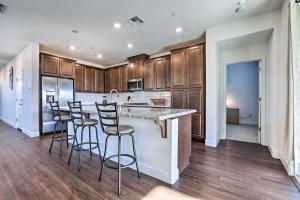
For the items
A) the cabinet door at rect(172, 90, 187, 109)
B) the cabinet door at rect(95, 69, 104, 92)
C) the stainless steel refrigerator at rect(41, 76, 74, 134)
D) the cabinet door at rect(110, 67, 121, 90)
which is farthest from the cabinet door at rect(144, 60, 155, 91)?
the stainless steel refrigerator at rect(41, 76, 74, 134)

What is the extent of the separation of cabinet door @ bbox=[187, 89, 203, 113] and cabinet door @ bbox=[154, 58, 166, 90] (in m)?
1.19

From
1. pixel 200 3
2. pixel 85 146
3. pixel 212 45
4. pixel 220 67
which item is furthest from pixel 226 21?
pixel 85 146

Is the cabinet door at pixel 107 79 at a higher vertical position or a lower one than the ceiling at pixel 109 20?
lower

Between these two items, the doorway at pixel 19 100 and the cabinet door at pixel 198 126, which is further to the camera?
the doorway at pixel 19 100

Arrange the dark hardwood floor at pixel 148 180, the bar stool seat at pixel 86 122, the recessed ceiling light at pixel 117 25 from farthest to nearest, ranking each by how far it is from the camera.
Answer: the recessed ceiling light at pixel 117 25 < the bar stool seat at pixel 86 122 < the dark hardwood floor at pixel 148 180

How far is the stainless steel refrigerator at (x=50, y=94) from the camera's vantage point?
15.4ft

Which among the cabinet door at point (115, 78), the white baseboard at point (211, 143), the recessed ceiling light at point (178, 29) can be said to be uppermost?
the recessed ceiling light at point (178, 29)

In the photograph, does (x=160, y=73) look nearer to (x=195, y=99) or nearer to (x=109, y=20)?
(x=195, y=99)

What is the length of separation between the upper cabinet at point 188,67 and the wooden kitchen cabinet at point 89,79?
3.77 metres

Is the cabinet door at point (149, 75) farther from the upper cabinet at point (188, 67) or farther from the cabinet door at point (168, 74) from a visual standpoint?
the upper cabinet at point (188, 67)

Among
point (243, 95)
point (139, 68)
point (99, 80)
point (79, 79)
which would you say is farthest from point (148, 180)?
point (243, 95)

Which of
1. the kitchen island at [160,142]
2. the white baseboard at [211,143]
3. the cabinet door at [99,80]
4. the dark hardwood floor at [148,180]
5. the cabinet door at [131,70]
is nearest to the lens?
the dark hardwood floor at [148,180]

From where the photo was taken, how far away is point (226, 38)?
11.4 feet

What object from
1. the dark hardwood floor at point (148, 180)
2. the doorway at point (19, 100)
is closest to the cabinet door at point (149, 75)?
the dark hardwood floor at point (148, 180)
